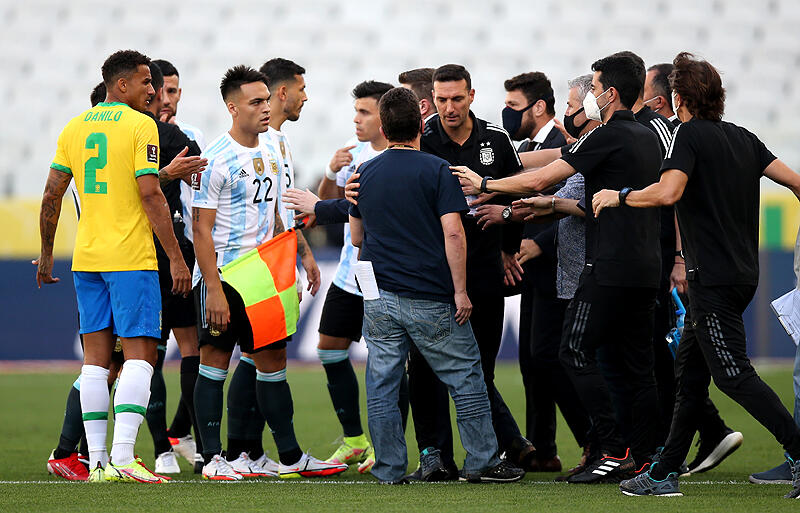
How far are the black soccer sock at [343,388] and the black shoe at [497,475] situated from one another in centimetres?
135

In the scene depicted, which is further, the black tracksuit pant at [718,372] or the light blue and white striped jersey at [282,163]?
the light blue and white striped jersey at [282,163]

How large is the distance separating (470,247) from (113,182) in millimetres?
2039

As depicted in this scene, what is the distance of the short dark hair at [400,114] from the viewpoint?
5.62 m

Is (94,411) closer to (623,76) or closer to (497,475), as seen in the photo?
(497,475)

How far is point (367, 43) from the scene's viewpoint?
1998 centimetres

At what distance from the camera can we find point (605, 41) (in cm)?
1992

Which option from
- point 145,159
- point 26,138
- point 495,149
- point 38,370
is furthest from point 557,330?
point 26,138

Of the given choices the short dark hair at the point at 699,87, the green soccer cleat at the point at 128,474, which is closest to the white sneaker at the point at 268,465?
the green soccer cleat at the point at 128,474

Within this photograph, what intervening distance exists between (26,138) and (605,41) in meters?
10.5

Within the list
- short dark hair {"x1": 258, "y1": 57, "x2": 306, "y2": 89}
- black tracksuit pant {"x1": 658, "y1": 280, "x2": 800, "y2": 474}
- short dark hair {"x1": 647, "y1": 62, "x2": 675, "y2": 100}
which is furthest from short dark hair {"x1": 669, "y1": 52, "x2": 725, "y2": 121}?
short dark hair {"x1": 258, "y1": 57, "x2": 306, "y2": 89}

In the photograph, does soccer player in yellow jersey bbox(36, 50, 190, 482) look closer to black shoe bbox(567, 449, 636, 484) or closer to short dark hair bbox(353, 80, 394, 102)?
short dark hair bbox(353, 80, 394, 102)

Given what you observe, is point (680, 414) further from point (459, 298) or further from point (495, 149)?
point (495, 149)

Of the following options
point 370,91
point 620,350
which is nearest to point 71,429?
point 370,91

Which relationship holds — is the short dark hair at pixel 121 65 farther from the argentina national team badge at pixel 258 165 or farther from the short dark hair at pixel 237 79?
the argentina national team badge at pixel 258 165
